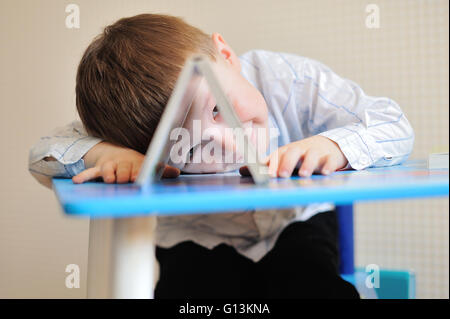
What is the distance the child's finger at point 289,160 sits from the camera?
1.38ft

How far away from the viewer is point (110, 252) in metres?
0.33

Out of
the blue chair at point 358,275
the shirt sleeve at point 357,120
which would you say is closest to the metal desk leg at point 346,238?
the blue chair at point 358,275

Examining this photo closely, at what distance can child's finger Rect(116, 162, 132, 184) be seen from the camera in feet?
1.48

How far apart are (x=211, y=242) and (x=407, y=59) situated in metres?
0.92

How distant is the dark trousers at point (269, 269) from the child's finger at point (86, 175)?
37cm

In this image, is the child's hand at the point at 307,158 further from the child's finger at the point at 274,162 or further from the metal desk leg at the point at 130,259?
the metal desk leg at the point at 130,259

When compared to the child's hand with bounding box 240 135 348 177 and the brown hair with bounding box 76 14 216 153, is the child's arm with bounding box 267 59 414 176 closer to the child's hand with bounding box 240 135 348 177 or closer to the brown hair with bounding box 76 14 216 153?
the child's hand with bounding box 240 135 348 177

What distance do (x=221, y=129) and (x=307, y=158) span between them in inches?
5.9

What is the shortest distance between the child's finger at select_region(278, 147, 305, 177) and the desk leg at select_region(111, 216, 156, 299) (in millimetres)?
154

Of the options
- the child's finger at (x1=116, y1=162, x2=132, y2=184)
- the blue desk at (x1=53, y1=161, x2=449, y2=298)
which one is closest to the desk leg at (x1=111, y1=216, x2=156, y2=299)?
the blue desk at (x1=53, y1=161, x2=449, y2=298)

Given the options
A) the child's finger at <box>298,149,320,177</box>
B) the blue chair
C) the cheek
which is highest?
the cheek

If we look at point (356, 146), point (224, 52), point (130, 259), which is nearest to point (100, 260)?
point (130, 259)
